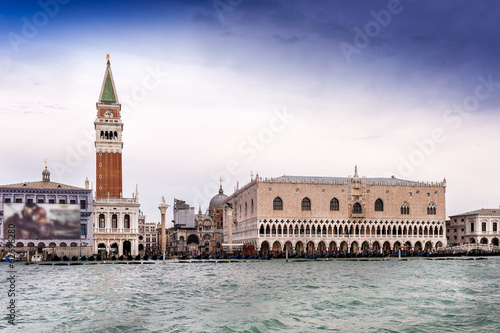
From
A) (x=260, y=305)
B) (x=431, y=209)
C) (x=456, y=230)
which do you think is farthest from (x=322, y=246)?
(x=260, y=305)

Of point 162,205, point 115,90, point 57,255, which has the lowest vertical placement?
point 57,255

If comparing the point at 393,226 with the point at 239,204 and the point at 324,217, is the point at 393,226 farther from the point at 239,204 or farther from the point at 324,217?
the point at 239,204

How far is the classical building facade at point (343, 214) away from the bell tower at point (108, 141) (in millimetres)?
17032

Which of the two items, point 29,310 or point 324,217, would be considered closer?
point 29,310

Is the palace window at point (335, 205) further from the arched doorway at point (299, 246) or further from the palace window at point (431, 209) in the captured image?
the palace window at point (431, 209)

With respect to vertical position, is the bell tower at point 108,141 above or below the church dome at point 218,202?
above

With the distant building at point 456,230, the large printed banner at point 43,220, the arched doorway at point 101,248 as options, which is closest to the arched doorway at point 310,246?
the arched doorway at point 101,248

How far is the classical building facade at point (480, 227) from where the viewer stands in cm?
9162

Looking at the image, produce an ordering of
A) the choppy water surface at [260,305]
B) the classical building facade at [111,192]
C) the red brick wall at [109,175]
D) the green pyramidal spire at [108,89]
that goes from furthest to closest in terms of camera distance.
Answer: the green pyramidal spire at [108,89], the red brick wall at [109,175], the classical building facade at [111,192], the choppy water surface at [260,305]

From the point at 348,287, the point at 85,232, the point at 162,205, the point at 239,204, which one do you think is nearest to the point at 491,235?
the point at 239,204

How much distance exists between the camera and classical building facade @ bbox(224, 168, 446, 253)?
81375 mm

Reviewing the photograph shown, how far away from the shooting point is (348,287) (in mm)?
30344

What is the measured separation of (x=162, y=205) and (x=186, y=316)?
5706cm

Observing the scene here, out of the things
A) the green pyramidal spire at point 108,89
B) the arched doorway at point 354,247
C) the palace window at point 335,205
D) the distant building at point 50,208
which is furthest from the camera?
the arched doorway at point 354,247
